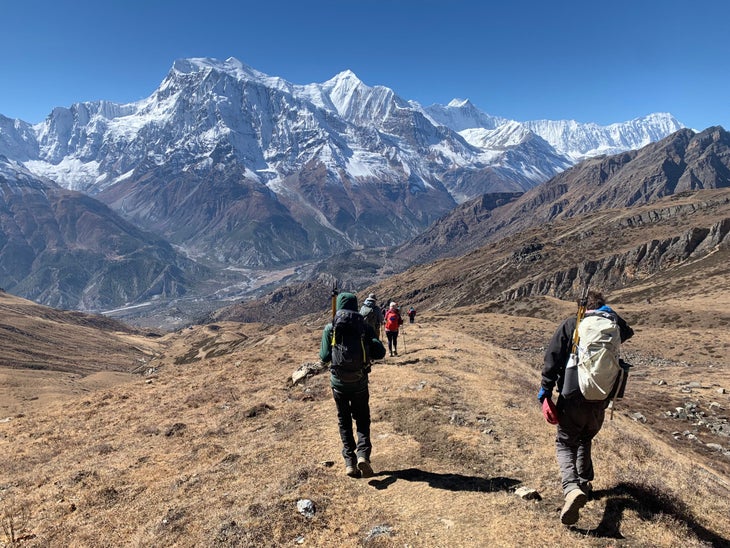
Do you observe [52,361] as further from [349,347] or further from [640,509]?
[640,509]

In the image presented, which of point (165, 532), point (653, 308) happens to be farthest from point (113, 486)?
point (653, 308)

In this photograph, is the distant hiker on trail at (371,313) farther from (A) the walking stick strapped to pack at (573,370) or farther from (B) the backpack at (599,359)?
(B) the backpack at (599,359)

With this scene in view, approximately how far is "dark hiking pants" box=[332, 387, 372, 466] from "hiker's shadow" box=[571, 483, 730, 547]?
16.3 feet

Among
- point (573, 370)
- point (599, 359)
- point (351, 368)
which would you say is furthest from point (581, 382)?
point (351, 368)

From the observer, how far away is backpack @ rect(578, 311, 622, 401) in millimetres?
7926

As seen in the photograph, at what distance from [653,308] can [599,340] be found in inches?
3375

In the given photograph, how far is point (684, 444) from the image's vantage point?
72.0 feet

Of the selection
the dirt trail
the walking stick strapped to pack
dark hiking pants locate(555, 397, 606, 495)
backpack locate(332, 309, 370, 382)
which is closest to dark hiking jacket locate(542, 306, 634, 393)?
the walking stick strapped to pack

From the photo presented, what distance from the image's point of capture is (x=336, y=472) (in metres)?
11.3

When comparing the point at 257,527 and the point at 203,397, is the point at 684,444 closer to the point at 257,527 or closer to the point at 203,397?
the point at 257,527

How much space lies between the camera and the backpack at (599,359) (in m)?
7.93

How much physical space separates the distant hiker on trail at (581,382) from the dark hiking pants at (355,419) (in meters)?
4.37

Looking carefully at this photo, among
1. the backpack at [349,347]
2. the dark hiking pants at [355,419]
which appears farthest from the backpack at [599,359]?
the dark hiking pants at [355,419]

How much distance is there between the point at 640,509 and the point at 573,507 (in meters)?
1.62
